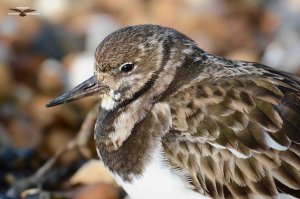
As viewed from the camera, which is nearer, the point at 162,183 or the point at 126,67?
the point at 162,183

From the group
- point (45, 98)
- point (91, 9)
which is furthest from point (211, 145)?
point (91, 9)

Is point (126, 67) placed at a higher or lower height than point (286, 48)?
higher

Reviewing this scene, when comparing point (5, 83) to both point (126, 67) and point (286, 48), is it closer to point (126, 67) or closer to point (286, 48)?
point (126, 67)

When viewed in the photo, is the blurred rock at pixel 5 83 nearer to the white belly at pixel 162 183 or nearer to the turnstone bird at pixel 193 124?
the turnstone bird at pixel 193 124

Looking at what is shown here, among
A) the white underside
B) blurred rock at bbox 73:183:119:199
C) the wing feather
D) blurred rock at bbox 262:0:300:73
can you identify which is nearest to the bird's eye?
the wing feather

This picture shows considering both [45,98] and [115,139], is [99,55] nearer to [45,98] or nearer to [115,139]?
[115,139]

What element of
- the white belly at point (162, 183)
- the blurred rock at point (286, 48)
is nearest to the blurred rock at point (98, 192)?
the white belly at point (162, 183)

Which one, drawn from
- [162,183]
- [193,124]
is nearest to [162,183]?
[162,183]

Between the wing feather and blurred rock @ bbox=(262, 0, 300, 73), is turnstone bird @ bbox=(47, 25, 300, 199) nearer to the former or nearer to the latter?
the wing feather
